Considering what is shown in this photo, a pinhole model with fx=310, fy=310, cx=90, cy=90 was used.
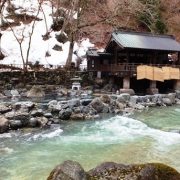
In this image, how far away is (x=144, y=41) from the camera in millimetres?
26547

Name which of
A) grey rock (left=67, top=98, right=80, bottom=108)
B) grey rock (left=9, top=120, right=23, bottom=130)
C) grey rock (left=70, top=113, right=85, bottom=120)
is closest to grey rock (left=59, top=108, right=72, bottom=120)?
grey rock (left=70, top=113, right=85, bottom=120)

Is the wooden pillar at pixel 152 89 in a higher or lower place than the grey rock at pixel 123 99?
higher

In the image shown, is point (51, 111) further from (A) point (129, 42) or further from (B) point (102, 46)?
(B) point (102, 46)

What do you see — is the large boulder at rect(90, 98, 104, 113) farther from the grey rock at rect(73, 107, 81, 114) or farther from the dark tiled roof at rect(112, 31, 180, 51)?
the dark tiled roof at rect(112, 31, 180, 51)

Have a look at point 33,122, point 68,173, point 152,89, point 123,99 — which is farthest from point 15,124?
point 152,89

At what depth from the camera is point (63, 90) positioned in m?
25.0

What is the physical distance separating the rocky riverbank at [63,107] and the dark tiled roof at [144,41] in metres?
4.52

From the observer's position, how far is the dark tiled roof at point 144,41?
2527 centimetres

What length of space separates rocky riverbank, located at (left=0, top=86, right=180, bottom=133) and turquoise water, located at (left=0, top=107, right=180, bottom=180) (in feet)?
3.05

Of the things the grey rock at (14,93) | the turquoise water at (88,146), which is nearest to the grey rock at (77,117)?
the turquoise water at (88,146)

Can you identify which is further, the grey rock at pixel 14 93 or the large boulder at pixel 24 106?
the grey rock at pixel 14 93

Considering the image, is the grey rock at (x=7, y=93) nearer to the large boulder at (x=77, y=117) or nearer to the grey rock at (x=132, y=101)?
the large boulder at (x=77, y=117)

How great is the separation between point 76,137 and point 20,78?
14.2 meters

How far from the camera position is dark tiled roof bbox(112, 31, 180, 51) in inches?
995
